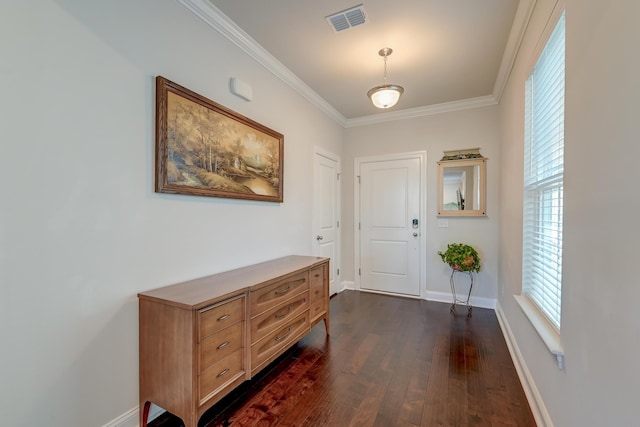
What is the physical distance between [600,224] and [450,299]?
313 cm

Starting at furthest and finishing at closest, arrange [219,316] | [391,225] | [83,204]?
[391,225]
[219,316]
[83,204]

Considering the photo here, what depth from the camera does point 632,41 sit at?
2.72 ft

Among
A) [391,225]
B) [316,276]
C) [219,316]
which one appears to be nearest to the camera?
[219,316]

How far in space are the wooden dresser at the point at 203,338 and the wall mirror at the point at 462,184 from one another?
110 inches

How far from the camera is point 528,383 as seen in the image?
188 cm

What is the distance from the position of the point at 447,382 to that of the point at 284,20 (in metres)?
3.02

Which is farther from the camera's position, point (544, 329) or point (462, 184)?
point (462, 184)

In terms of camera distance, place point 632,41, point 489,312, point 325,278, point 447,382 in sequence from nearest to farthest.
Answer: point 632,41
point 447,382
point 325,278
point 489,312

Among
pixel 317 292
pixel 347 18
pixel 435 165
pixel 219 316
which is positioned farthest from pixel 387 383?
pixel 435 165

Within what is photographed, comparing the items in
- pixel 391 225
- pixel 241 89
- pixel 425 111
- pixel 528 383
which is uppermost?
pixel 425 111

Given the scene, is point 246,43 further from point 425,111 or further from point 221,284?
point 425,111

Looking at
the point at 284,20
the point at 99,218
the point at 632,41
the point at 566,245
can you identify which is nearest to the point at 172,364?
the point at 99,218

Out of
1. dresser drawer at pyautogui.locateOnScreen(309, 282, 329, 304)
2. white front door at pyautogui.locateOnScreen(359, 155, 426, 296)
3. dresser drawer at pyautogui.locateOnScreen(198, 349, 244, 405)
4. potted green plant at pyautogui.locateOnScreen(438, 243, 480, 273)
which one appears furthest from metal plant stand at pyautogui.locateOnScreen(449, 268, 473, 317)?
dresser drawer at pyautogui.locateOnScreen(198, 349, 244, 405)

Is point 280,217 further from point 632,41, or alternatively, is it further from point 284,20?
point 632,41
